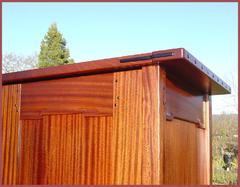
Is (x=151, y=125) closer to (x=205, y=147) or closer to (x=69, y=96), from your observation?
(x=69, y=96)

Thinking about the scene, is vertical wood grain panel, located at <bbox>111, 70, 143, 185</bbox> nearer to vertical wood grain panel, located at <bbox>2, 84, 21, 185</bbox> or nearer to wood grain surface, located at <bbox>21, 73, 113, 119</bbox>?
wood grain surface, located at <bbox>21, 73, 113, 119</bbox>

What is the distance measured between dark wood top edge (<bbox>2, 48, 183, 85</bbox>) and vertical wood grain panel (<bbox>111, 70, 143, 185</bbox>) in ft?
0.17

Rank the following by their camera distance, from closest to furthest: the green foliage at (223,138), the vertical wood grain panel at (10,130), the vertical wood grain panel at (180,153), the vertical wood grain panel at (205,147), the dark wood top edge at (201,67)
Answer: the dark wood top edge at (201,67) < the vertical wood grain panel at (180,153) < the vertical wood grain panel at (10,130) < the vertical wood grain panel at (205,147) < the green foliage at (223,138)

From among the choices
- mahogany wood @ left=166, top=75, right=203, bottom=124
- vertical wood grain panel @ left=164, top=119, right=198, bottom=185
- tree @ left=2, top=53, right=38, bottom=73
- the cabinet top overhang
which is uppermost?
tree @ left=2, top=53, right=38, bottom=73

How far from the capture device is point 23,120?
167cm

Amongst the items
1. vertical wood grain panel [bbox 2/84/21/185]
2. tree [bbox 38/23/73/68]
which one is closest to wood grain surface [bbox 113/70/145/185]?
vertical wood grain panel [bbox 2/84/21/185]

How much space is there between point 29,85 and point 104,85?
0.48 meters

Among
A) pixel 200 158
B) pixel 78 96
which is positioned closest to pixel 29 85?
pixel 78 96

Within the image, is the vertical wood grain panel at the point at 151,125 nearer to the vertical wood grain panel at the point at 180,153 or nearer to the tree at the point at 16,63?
the vertical wood grain panel at the point at 180,153

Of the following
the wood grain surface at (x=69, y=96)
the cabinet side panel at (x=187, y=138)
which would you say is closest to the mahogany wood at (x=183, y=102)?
the cabinet side panel at (x=187, y=138)

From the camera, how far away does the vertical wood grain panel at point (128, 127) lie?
1.27 metres

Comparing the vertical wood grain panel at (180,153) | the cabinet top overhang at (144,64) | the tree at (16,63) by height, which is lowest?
the vertical wood grain panel at (180,153)

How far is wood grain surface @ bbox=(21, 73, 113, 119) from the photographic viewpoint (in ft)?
4.59

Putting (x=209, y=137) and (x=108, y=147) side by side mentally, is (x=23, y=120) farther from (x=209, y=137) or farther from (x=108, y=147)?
(x=209, y=137)
